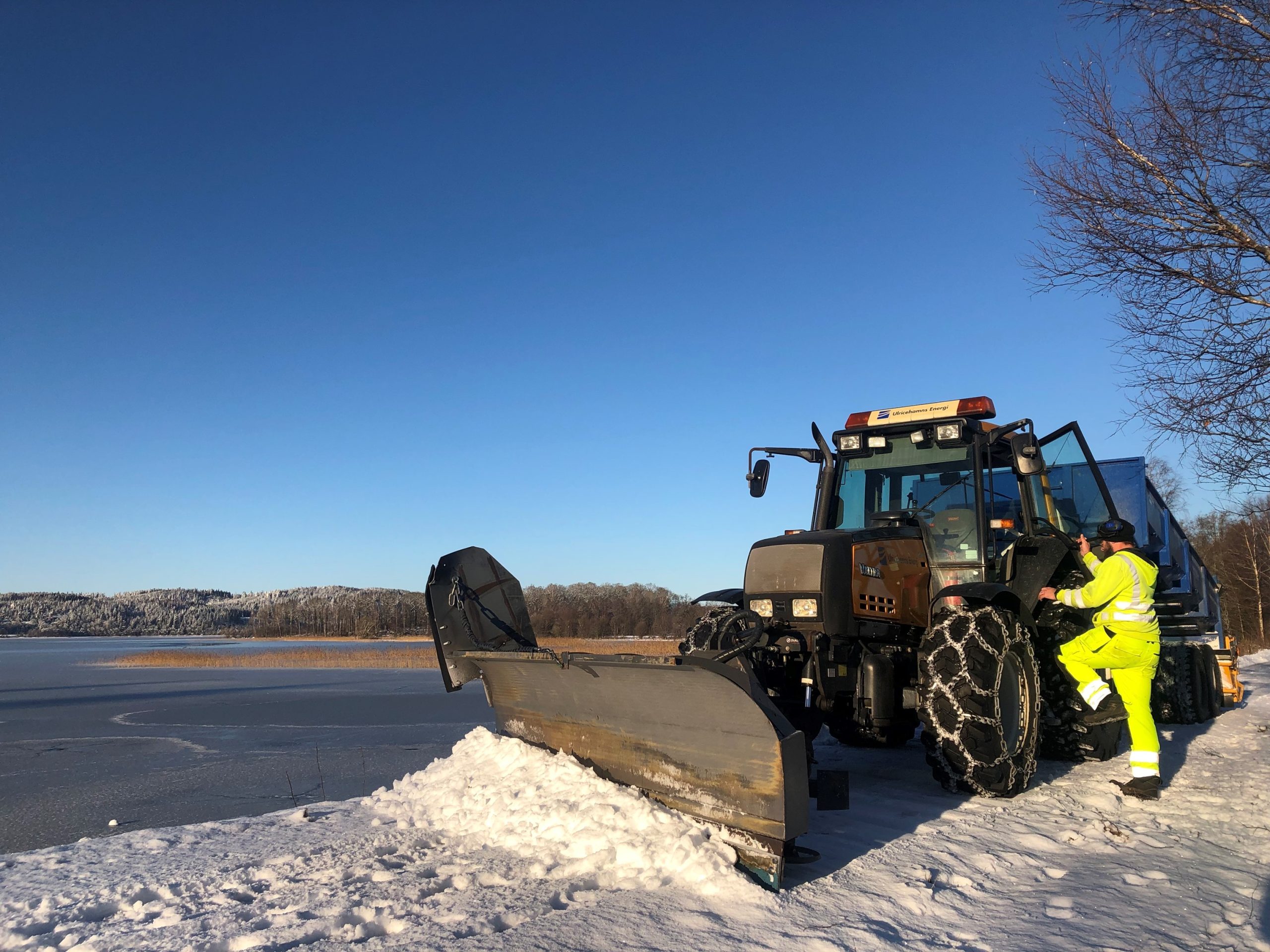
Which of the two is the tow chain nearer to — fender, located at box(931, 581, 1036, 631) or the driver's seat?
fender, located at box(931, 581, 1036, 631)

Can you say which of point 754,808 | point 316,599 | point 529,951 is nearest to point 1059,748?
point 754,808

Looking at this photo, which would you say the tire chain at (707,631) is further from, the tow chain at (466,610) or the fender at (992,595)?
the fender at (992,595)

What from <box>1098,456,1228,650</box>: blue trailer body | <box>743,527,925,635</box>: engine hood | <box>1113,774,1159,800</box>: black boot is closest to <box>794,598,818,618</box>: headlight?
<box>743,527,925,635</box>: engine hood

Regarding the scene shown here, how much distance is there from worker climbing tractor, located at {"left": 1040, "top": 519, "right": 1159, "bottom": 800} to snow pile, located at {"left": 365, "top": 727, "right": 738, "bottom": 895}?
335 cm

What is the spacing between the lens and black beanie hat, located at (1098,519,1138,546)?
244 inches

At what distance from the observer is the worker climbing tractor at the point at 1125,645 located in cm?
581

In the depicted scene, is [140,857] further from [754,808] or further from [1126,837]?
[1126,837]

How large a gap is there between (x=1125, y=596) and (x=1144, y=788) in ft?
4.11

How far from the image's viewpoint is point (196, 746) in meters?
9.91

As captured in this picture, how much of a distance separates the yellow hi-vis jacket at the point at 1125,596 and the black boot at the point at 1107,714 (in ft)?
3.09

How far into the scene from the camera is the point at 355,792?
6.85 meters

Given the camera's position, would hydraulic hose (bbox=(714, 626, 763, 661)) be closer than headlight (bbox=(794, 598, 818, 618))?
Yes

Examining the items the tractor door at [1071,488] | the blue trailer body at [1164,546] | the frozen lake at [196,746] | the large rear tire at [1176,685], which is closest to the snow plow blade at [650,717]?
the frozen lake at [196,746]

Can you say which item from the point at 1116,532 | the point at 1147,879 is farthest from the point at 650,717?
the point at 1116,532
